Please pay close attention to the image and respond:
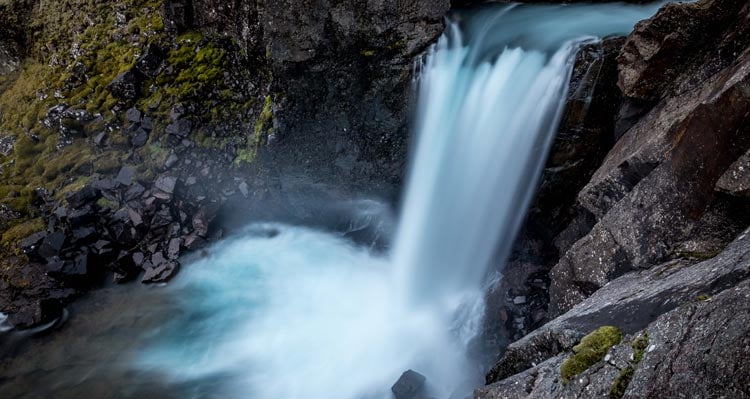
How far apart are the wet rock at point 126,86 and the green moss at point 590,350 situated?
14.8m

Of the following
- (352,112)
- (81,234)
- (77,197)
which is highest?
(352,112)

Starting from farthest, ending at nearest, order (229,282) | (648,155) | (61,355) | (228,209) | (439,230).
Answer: (228,209) → (229,282) → (439,230) → (61,355) → (648,155)

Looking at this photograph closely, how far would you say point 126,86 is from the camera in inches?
580

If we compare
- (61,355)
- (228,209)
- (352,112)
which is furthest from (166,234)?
(352,112)

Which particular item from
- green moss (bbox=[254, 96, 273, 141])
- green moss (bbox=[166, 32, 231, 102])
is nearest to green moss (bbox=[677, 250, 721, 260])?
green moss (bbox=[254, 96, 273, 141])

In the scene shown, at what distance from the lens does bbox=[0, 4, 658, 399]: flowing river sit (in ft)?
33.7

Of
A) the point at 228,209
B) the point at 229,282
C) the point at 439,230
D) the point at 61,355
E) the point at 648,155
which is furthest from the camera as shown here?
the point at 228,209

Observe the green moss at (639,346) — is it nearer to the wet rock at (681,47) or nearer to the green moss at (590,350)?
the green moss at (590,350)

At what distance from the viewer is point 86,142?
595 inches

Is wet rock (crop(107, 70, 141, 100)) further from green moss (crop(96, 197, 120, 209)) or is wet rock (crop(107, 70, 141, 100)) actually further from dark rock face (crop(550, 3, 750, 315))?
dark rock face (crop(550, 3, 750, 315))

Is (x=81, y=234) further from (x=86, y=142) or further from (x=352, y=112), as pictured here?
(x=352, y=112)

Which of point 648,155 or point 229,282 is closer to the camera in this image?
point 648,155

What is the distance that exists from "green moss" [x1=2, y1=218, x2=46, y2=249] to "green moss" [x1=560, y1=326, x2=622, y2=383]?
14.7 metres

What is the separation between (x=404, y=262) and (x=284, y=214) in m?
4.41
